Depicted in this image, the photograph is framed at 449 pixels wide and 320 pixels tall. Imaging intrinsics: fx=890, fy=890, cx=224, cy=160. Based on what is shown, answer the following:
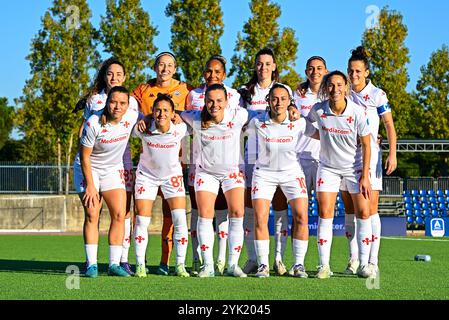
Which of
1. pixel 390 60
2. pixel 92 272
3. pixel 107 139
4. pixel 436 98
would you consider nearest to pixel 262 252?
pixel 92 272

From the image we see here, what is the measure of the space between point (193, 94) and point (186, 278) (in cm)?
220

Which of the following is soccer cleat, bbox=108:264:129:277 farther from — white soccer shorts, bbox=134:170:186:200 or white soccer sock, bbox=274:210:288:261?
white soccer sock, bbox=274:210:288:261

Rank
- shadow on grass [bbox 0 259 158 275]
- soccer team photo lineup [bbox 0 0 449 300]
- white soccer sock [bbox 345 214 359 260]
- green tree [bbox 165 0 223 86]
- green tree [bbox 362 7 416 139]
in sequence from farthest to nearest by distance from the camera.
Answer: green tree [bbox 362 7 416 139] → green tree [bbox 165 0 223 86] → shadow on grass [bbox 0 259 158 275] → white soccer sock [bbox 345 214 359 260] → soccer team photo lineup [bbox 0 0 449 300]

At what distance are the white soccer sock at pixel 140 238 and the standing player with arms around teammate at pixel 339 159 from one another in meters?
1.93

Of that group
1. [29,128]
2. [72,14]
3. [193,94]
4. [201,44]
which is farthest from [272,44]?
[193,94]

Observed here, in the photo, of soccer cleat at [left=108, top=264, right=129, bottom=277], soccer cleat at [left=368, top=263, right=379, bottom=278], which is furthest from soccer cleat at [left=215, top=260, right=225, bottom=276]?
soccer cleat at [left=368, top=263, right=379, bottom=278]

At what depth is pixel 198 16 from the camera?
36.0 metres

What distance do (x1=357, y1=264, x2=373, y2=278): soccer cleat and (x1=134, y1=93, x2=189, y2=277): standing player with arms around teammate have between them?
6.23ft

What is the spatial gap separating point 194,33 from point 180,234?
2643cm

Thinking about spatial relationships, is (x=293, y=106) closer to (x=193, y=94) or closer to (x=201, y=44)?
(x=193, y=94)

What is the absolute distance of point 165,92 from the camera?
10.4m

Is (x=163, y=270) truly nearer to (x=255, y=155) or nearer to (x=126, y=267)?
(x=126, y=267)

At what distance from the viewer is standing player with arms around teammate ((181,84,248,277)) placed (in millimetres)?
9688

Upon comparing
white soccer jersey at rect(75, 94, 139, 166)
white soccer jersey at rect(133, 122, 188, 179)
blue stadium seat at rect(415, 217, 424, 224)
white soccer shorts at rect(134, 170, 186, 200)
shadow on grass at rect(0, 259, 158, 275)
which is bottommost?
blue stadium seat at rect(415, 217, 424, 224)
